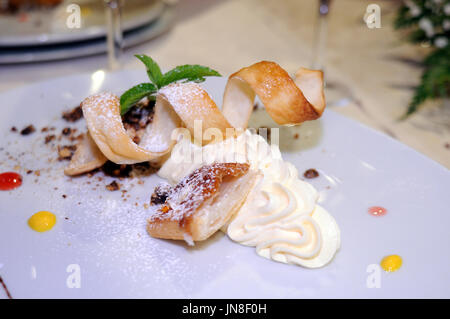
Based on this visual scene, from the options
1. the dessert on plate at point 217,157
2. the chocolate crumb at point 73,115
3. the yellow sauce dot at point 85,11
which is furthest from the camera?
the yellow sauce dot at point 85,11

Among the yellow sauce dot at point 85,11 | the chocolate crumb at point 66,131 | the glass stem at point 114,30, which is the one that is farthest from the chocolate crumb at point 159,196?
the yellow sauce dot at point 85,11

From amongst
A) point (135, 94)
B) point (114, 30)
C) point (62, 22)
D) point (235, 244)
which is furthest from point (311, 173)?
point (62, 22)

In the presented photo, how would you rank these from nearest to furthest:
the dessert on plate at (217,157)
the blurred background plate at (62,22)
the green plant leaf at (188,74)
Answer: the dessert on plate at (217,157)
the green plant leaf at (188,74)
the blurred background plate at (62,22)

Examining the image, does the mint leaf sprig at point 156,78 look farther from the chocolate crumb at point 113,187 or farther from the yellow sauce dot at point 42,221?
the yellow sauce dot at point 42,221

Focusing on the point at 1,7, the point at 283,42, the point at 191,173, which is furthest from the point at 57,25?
the point at 191,173

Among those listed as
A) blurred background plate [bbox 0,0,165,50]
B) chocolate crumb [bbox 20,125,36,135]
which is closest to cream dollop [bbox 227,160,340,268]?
chocolate crumb [bbox 20,125,36,135]

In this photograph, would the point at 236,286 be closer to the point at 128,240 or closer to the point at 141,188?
the point at 128,240
